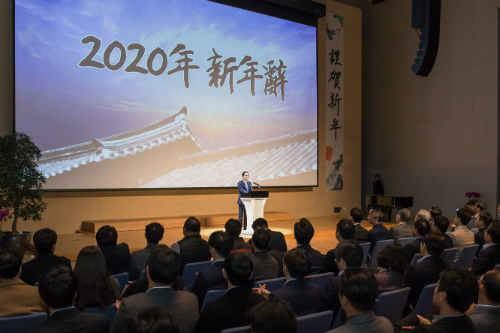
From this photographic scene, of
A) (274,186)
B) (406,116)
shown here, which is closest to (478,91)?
(406,116)

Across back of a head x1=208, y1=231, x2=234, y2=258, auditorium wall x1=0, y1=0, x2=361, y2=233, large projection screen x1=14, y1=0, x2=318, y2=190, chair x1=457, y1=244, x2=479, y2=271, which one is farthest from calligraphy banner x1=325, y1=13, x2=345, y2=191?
back of a head x1=208, y1=231, x2=234, y2=258

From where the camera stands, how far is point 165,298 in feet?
5.93

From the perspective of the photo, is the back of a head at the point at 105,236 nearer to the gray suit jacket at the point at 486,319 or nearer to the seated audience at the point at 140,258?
the seated audience at the point at 140,258

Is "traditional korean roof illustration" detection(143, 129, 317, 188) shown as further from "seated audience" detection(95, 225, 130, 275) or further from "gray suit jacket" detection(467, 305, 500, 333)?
"gray suit jacket" detection(467, 305, 500, 333)

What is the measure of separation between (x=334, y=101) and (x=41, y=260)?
949 cm

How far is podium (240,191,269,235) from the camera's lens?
7.05 meters

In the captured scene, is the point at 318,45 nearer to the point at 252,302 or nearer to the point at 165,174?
the point at 165,174

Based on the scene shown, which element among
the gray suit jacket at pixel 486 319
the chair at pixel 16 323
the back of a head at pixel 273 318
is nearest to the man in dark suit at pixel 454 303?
the gray suit jacket at pixel 486 319

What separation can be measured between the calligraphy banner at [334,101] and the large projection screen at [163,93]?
0.84m

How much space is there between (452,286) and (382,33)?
11.8 meters

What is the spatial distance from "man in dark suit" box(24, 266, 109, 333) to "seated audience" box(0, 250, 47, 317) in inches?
19.6

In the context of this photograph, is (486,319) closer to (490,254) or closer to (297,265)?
(297,265)

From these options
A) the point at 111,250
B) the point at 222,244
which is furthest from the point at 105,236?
the point at 222,244

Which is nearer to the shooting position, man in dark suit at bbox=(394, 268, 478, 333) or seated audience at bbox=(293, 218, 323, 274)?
man in dark suit at bbox=(394, 268, 478, 333)
